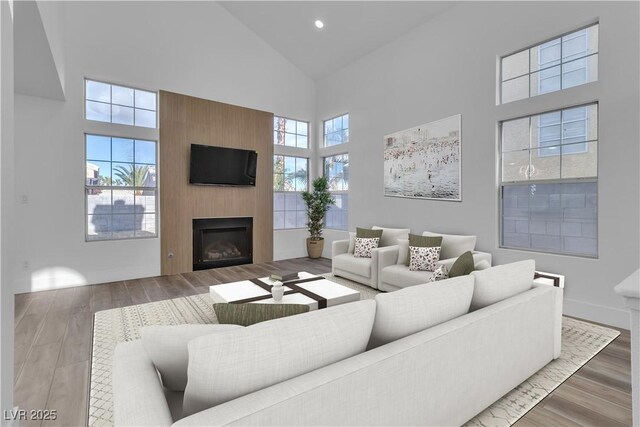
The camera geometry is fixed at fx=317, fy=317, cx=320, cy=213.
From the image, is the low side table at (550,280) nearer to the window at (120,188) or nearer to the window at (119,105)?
the window at (120,188)

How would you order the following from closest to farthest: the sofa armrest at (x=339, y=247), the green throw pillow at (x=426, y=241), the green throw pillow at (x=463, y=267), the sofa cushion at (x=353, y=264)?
the green throw pillow at (x=463, y=267), the green throw pillow at (x=426, y=241), the sofa cushion at (x=353, y=264), the sofa armrest at (x=339, y=247)

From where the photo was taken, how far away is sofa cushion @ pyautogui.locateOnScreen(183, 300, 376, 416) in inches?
39.1

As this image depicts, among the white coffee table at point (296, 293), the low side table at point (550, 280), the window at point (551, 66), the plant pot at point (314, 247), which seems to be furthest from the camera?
the plant pot at point (314, 247)

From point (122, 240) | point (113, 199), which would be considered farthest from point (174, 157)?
point (122, 240)

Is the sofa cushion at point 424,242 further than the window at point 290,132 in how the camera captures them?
No

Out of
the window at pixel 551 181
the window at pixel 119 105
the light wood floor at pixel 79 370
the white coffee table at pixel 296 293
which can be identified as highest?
the window at pixel 119 105

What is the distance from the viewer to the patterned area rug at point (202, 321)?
1.88 meters

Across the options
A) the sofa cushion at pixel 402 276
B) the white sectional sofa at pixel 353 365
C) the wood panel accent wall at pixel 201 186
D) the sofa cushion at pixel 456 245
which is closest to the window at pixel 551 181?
the sofa cushion at pixel 456 245

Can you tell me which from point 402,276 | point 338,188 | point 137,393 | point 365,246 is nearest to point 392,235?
point 365,246

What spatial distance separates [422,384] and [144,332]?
3.92 ft

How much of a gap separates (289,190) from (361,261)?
2984mm

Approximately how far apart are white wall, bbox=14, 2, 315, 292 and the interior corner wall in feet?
8.37

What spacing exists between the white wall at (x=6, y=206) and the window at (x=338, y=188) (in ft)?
17.6

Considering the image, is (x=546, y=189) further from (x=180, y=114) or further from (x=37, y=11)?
(x=180, y=114)
